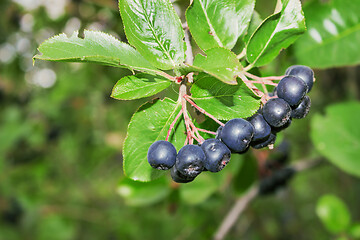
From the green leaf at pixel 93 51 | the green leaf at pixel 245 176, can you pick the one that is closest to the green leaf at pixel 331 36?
the green leaf at pixel 93 51

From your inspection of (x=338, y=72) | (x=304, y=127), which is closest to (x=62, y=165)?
(x=304, y=127)

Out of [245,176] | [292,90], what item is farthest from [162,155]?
[245,176]

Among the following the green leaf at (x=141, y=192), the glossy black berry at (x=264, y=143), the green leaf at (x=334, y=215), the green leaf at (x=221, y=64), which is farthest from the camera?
Answer: the green leaf at (x=141, y=192)

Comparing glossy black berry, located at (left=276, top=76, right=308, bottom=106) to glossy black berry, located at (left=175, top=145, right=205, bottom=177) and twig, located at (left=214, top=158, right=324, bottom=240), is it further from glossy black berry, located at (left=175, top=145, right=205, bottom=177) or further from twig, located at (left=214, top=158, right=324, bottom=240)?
twig, located at (left=214, top=158, right=324, bottom=240)

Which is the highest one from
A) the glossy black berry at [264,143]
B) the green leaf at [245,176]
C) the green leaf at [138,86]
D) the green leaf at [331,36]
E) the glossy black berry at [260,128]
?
the green leaf at [138,86]

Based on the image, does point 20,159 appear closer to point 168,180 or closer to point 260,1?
point 168,180

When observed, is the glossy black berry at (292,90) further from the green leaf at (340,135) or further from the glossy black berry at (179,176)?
the green leaf at (340,135)
